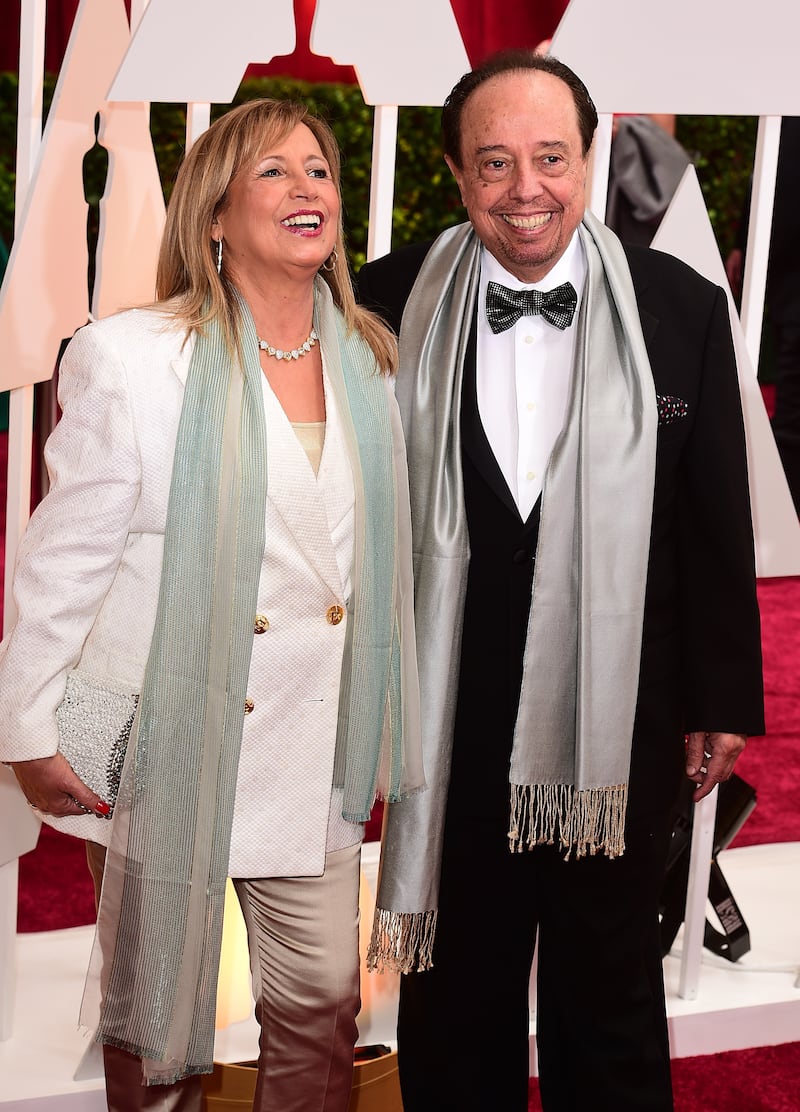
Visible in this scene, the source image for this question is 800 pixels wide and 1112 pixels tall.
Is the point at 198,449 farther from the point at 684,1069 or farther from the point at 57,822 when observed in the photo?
the point at 684,1069

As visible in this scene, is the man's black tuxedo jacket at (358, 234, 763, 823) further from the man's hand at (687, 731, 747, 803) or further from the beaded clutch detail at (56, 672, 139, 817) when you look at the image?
the beaded clutch detail at (56, 672, 139, 817)

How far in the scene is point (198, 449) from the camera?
191 cm

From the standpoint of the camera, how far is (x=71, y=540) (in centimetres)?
186

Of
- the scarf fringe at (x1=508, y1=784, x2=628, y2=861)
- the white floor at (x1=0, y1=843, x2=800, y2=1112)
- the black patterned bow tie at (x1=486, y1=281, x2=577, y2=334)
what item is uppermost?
the black patterned bow tie at (x1=486, y1=281, x2=577, y2=334)

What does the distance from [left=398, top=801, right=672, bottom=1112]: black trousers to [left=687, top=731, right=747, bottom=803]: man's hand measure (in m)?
0.09

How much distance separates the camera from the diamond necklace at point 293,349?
2.02 meters

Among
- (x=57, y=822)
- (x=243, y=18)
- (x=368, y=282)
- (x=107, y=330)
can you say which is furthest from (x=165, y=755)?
(x=243, y=18)

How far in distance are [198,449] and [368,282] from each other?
2.14 feet

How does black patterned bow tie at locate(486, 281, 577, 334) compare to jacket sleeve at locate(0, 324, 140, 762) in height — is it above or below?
above

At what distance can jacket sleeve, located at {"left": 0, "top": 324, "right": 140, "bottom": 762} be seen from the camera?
1855 mm

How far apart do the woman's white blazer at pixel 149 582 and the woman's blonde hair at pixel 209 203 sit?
8cm

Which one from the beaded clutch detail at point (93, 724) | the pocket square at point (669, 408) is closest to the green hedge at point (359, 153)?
the pocket square at point (669, 408)

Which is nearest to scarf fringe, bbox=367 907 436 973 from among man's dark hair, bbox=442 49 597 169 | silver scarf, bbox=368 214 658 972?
silver scarf, bbox=368 214 658 972

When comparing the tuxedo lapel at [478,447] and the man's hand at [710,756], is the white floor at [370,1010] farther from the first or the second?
the tuxedo lapel at [478,447]
